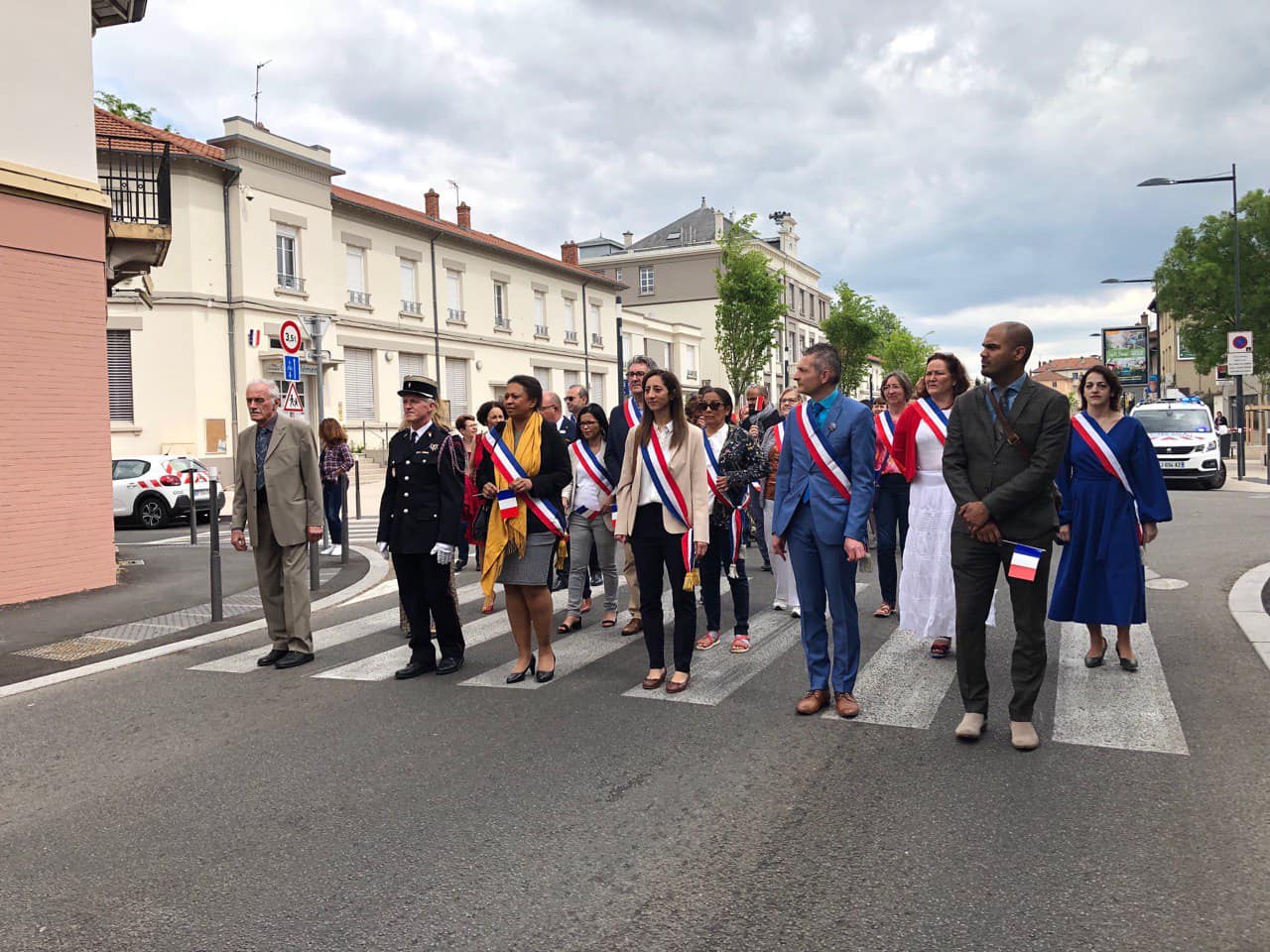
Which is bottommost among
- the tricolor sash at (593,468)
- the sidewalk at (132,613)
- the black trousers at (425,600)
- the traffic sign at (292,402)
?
the sidewalk at (132,613)

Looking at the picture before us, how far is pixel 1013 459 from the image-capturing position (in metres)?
4.78

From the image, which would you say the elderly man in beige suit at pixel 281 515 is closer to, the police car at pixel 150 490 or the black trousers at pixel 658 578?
the black trousers at pixel 658 578

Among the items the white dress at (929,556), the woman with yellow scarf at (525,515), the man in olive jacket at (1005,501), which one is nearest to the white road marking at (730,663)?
the woman with yellow scarf at (525,515)

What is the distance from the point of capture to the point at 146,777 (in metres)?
4.75

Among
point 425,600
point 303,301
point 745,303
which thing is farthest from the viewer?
point 745,303

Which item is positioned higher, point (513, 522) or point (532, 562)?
point (513, 522)

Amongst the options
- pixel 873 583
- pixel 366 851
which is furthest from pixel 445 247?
pixel 366 851

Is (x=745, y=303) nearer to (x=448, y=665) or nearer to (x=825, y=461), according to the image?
(x=448, y=665)

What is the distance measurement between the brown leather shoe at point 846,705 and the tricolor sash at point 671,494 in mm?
1103

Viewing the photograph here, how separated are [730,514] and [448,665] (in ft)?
7.45

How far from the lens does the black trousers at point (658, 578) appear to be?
19.8 ft

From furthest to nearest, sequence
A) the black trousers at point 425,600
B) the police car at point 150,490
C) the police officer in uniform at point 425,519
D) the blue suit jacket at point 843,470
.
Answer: the police car at point 150,490 < the black trousers at point 425,600 < the police officer in uniform at point 425,519 < the blue suit jacket at point 843,470

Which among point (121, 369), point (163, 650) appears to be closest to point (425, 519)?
point (163, 650)

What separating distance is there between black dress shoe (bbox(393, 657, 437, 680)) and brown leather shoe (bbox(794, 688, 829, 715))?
257 cm
